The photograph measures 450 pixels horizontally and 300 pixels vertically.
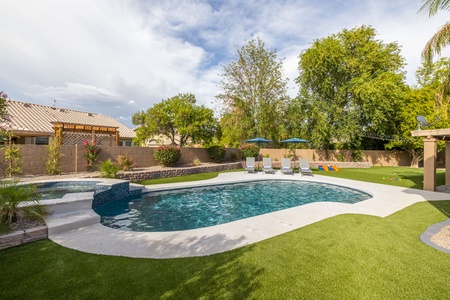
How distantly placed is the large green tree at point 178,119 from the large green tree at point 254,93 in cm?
828

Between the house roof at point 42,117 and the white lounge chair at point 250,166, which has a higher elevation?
the house roof at point 42,117

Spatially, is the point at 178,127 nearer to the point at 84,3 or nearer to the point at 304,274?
the point at 84,3

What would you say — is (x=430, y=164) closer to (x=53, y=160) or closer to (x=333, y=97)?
(x=333, y=97)

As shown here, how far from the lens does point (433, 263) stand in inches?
140

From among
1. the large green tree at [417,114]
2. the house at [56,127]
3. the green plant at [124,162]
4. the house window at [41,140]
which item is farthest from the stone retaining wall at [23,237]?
the large green tree at [417,114]

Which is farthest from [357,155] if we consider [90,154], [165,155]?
[90,154]

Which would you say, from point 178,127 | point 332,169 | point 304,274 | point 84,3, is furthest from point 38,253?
point 332,169

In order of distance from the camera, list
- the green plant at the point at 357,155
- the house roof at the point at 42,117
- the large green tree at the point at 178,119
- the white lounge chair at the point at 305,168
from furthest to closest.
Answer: the green plant at the point at 357,155 < the house roof at the point at 42,117 < the large green tree at the point at 178,119 < the white lounge chair at the point at 305,168

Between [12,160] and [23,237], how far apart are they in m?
9.38

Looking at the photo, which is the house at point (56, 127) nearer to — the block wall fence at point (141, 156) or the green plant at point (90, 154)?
the green plant at point (90, 154)

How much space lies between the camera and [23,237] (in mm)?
4207

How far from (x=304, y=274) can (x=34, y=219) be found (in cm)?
603

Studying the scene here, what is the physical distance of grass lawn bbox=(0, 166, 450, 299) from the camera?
2812 mm

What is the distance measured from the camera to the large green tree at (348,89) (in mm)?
22234
